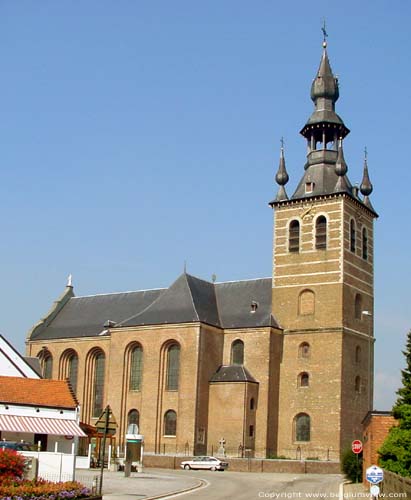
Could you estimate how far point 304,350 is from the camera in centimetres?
5875

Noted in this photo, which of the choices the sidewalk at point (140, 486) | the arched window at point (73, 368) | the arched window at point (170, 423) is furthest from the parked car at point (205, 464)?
the arched window at point (73, 368)

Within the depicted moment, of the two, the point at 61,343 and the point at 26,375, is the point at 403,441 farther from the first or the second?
the point at 61,343

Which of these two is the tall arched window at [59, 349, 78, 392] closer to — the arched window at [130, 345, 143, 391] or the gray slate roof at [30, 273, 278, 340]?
the gray slate roof at [30, 273, 278, 340]

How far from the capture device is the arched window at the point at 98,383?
66750 mm

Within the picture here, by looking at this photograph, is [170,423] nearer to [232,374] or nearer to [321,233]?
[232,374]

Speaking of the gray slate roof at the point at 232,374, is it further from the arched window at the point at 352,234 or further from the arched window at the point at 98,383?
the arched window at the point at 352,234

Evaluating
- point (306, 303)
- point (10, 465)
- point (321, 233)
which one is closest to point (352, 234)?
point (321, 233)

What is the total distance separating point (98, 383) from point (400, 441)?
42589 millimetres

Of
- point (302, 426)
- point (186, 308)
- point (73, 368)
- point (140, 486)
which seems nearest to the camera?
point (140, 486)

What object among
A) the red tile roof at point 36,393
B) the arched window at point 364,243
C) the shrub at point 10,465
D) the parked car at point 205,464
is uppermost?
the arched window at point 364,243

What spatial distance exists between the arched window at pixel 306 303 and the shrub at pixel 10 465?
37874 millimetres

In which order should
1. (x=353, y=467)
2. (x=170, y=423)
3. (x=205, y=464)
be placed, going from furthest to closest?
1. (x=170, y=423)
2. (x=205, y=464)
3. (x=353, y=467)

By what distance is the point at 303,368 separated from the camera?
58.2 m

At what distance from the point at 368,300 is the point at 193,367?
14224 millimetres
